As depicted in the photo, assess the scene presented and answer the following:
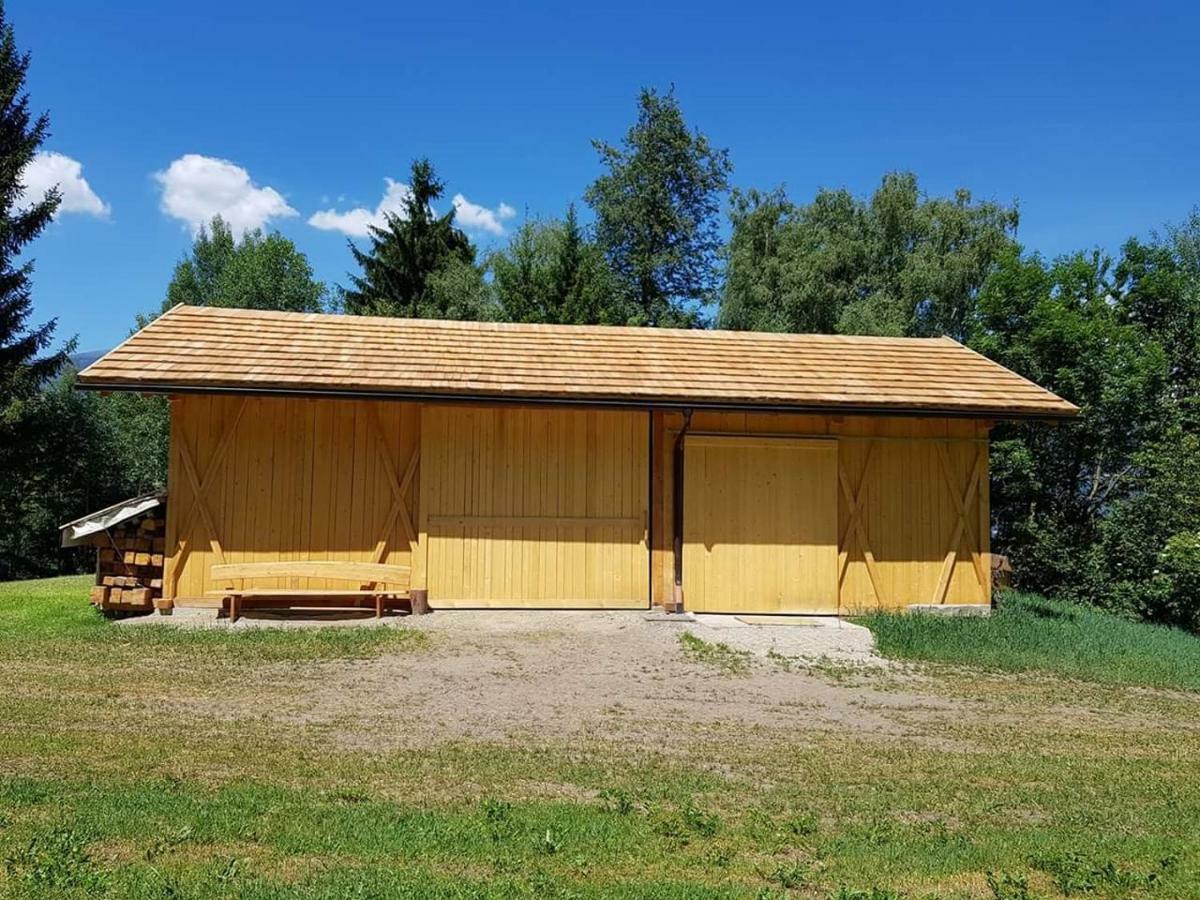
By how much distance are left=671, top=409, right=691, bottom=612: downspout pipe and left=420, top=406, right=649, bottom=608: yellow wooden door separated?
409mm

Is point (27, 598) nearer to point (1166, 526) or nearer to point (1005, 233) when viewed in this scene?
point (1166, 526)

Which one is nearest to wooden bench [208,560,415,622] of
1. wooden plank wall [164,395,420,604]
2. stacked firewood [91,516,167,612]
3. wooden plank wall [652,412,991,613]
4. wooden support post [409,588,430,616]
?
wooden support post [409,588,430,616]

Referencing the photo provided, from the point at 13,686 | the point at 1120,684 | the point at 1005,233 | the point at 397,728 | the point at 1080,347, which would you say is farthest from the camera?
the point at 1005,233

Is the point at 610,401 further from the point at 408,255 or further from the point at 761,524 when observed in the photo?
the point at 408,255

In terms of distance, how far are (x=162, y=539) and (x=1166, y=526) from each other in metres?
15.6

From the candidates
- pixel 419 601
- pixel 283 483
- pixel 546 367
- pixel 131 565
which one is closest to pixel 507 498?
pixel 419 601

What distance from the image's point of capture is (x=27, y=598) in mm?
12758

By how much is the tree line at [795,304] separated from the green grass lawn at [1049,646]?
2796mm

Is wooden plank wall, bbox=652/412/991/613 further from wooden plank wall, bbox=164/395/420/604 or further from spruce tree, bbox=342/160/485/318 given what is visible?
spruce tree, bbox=342/160/485/318

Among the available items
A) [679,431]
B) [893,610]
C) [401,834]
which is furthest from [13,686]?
[893,610]

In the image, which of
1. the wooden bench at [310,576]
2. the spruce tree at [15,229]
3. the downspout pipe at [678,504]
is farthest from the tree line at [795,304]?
the wooden bench at [310,576]

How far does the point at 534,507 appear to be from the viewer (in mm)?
11266

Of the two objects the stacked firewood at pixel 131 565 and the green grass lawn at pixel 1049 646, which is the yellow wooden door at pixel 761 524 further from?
the stacked firewood at pixel 131 565

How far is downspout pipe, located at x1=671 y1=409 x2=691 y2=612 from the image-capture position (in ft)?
37.4
